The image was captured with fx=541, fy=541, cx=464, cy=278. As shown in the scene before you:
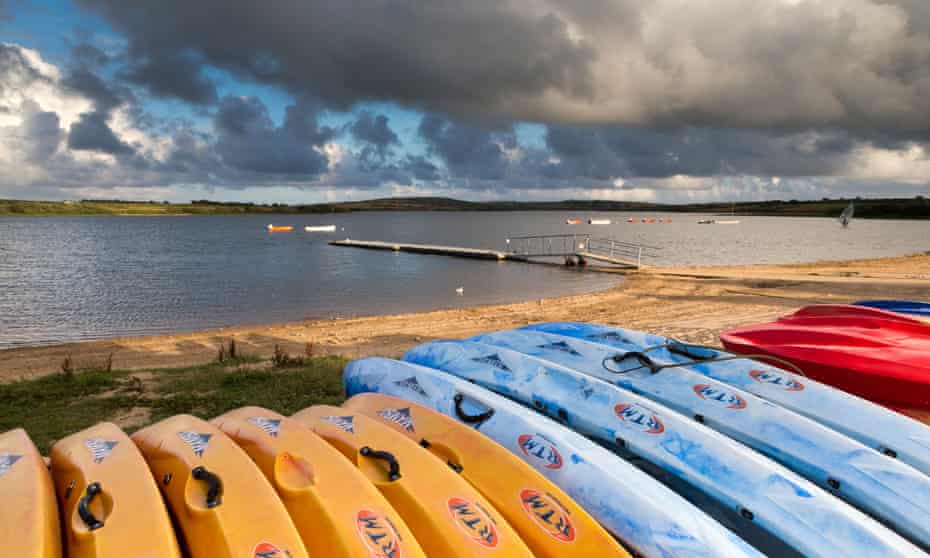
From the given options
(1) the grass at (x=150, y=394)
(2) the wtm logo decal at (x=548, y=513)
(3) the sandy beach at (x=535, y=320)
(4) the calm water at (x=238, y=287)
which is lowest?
(4) the calm water at (x=238, y=287)

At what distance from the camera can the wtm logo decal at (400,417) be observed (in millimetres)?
3159

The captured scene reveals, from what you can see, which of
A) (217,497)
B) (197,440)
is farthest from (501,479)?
(197,440)

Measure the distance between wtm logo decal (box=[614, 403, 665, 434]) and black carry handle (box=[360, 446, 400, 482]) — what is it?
146 cm

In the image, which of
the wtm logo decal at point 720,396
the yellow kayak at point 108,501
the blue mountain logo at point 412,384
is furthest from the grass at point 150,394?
the wtm logo decal at point 720,396

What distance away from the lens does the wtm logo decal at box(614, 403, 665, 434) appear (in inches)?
123

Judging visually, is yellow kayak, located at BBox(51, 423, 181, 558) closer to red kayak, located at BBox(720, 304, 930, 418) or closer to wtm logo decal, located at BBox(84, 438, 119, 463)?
wtm logo decal, located at BBox(84, 438, 119, 463)

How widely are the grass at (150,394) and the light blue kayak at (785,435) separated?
409 centimetres

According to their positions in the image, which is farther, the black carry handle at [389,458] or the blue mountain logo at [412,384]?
the blue mountain logo at [412,384]

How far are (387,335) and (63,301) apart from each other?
18.7 m

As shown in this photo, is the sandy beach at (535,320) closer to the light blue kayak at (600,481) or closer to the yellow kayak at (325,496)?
the light blue kayak at (600,481)

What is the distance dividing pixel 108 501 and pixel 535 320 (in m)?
14.2

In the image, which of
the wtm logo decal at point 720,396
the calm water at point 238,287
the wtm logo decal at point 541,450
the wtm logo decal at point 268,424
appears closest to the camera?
the wtm logo decal at point 541,450

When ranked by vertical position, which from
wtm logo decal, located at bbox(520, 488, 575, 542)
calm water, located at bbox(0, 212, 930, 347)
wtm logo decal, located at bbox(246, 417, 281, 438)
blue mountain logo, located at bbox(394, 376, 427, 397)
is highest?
wtm logo decal, located at bbox(246, 417, 281, 438)

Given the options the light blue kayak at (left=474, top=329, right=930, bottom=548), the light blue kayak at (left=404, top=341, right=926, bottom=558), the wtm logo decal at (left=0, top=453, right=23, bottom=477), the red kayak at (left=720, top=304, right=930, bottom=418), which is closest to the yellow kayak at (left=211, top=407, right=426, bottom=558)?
the wtm logo decal at (left=0, top=453, right=23, bottom=477)
